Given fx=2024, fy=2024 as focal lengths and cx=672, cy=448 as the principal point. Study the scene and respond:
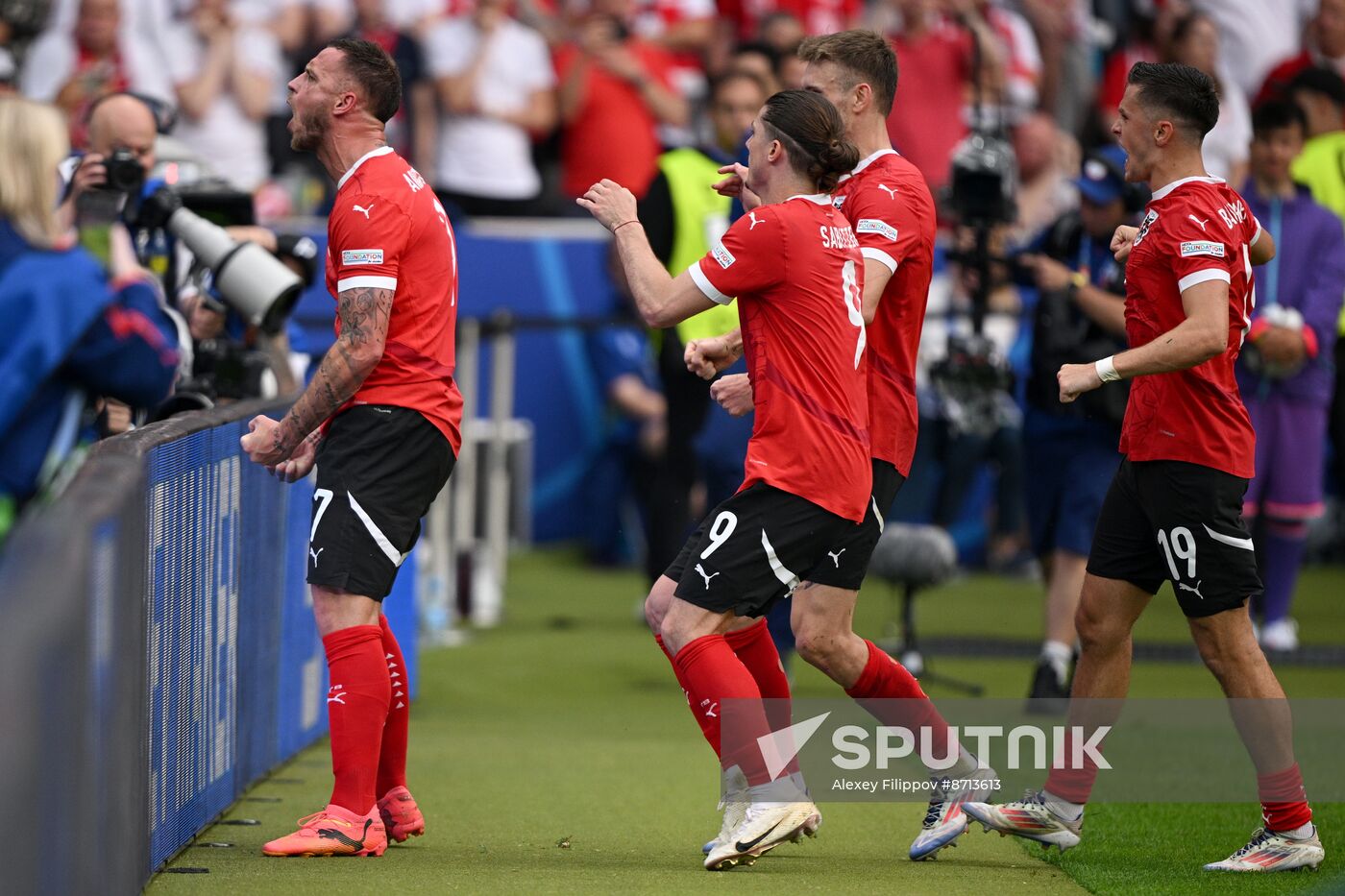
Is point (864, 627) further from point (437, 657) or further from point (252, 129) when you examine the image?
point (252, 129)

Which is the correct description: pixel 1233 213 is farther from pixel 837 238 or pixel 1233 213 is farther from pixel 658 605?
pixel 658 605

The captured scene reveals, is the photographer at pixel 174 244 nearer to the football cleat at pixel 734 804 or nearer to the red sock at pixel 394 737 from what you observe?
the red sock at pixel 394 737

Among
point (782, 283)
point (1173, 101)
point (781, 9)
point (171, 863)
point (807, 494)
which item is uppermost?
point (781, 9)

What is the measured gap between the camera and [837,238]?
5.40 m

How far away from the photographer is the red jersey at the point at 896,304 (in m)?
5.78

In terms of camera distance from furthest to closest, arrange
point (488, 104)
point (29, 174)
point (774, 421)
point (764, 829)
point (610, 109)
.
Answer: point (610, 109) < point (488, 104) < point (29, 174) < point (774, 421) < point (764, 829)

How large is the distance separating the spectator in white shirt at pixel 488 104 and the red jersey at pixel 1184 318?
838 centimetres

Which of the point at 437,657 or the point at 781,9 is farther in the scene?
the point at 781,9

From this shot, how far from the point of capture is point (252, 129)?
13.0m

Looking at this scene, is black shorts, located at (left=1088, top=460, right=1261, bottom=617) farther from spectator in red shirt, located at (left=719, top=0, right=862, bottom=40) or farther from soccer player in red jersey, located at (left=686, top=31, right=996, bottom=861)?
spectator in red shirt, located at (left=719, top=0, right=862, bottom=40)

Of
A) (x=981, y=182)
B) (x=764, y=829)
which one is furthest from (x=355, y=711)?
(x=981, y=182)

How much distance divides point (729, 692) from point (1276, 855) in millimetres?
1601

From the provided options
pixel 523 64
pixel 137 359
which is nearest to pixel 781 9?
pixel 523 64

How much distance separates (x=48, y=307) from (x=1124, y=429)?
10.9 feet
